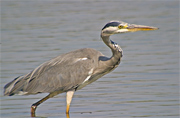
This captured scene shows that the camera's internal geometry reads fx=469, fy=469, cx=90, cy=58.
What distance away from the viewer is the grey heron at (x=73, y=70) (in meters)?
8.41

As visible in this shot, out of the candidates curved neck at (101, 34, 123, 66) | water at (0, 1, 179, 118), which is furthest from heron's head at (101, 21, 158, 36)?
water at (0, 1, 179, 118)

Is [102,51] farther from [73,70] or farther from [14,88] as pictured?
[14,88]

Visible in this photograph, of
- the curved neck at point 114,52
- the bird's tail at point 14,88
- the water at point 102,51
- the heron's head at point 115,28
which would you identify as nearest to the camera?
the heron's head at point 115,28

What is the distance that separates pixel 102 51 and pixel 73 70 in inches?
201

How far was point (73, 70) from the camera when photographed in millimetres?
8539

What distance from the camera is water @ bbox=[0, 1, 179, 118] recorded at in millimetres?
8805

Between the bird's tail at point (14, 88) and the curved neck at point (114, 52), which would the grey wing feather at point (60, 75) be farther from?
the curved neck at point (114, 52)

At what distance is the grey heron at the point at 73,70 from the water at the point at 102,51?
1.43ft

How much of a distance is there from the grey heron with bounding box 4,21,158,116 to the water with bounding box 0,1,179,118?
44 cm

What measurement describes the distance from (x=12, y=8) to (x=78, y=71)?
18.1 m

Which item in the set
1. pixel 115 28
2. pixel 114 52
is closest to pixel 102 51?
pixel 114 52

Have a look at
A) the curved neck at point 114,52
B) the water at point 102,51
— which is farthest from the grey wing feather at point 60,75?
the water at point 102,51

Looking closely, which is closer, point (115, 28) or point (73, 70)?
point (115, 28)

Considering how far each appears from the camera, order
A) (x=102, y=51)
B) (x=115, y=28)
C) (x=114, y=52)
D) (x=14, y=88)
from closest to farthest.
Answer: (x=115, y=28), (x=114, y=52), (x=14, y=88), (x=102, y=51)
